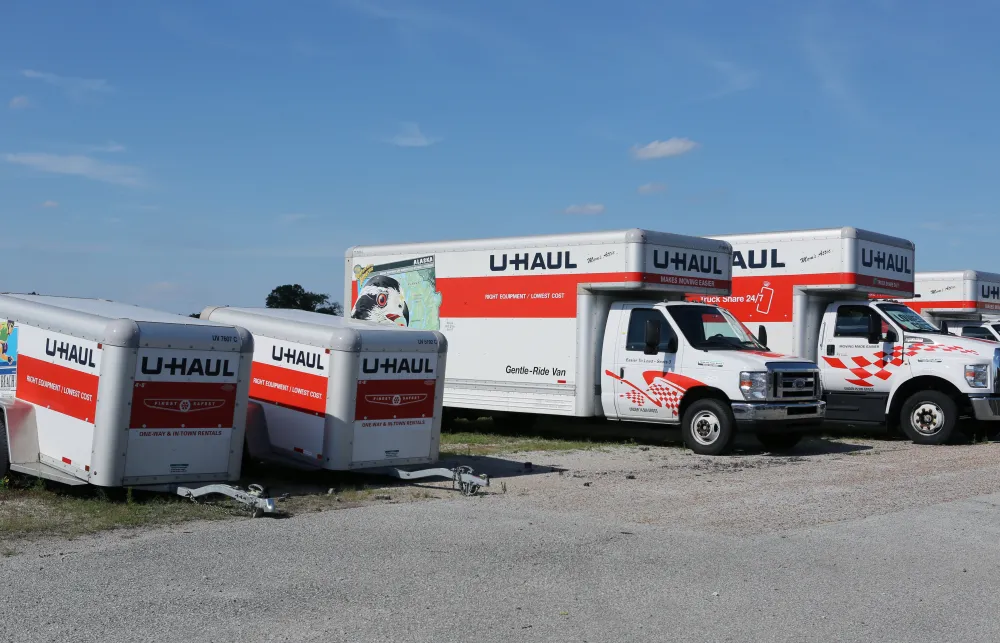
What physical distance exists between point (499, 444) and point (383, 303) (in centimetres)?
334

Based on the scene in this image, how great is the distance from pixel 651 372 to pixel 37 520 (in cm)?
846

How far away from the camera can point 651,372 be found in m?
15.0

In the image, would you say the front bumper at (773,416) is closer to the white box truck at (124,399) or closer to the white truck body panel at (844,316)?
the white truck body panel at (844,316)

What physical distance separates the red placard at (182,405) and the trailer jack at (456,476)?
167 centimetres

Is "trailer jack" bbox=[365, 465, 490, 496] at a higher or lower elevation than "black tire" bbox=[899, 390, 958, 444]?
lower

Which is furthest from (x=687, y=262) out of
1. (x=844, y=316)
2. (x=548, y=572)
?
(x=548, y=572)

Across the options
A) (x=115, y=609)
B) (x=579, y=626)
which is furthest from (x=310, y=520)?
(x=579, y=626)

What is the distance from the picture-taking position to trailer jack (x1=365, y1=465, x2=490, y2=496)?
10.5 m

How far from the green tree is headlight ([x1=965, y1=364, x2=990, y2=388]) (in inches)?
415

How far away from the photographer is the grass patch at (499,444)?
1461 cm

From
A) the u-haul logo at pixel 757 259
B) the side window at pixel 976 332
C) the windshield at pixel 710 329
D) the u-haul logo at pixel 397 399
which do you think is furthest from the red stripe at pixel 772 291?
the u-haul logo at pixel 397 399

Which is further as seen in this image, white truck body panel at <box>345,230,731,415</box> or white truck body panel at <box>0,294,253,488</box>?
white truck body panel at <box>345,230,731,415</box>

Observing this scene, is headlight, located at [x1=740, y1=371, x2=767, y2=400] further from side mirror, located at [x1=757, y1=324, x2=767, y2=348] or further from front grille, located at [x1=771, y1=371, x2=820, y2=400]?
side mirror, located at [x1=757, y1=324, x2=767, y2=348]

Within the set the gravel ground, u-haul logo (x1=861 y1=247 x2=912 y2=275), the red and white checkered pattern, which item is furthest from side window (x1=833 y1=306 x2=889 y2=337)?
the gravel ground
